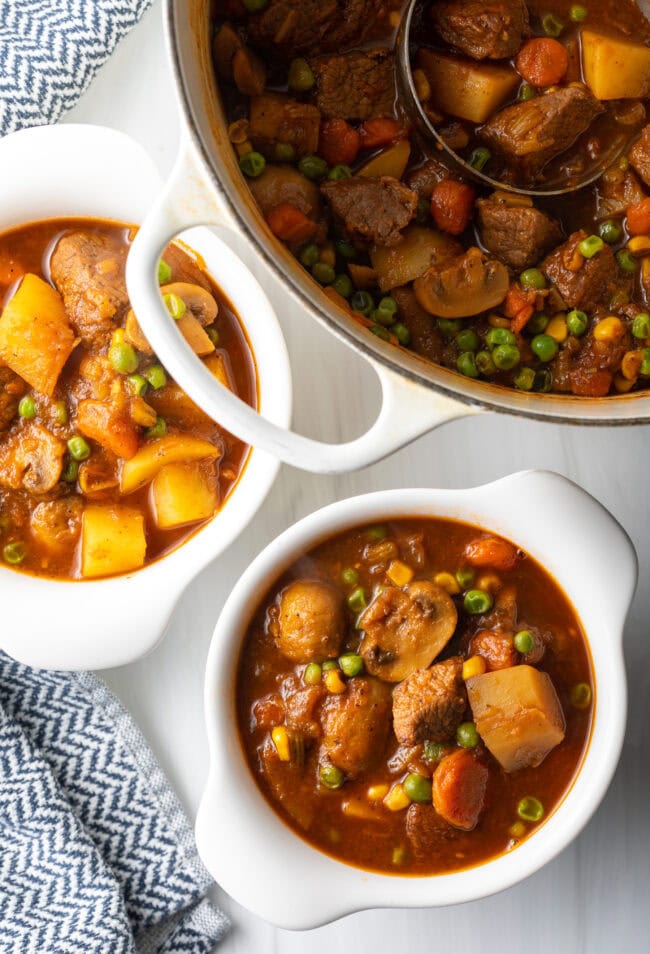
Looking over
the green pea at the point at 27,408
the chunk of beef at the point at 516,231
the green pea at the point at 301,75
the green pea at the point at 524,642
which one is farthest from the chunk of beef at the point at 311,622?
the green pea at the point at 301,75

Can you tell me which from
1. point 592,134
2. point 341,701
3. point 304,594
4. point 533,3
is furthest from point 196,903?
point 533,3

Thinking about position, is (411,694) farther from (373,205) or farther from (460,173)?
(460,173)

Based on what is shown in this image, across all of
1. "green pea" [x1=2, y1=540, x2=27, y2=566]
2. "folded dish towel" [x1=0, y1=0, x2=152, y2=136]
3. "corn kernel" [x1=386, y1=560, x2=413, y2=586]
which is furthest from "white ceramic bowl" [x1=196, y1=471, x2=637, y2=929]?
"folded dish towel" [x1=0, y1=0, x2=152, y2=136]

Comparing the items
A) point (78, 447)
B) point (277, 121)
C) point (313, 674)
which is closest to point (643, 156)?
point (277, 121)

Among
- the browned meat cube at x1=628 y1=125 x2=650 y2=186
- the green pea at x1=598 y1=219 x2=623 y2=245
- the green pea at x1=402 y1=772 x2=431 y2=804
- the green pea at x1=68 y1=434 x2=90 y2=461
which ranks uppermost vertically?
the browned meat cube at x1=628 y1=125 x2=650 y2=186

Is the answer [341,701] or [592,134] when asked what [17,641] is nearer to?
[341,701]

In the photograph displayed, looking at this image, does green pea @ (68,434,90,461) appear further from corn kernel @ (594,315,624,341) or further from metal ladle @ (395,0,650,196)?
corn kernel @ (594,315,624,341)
